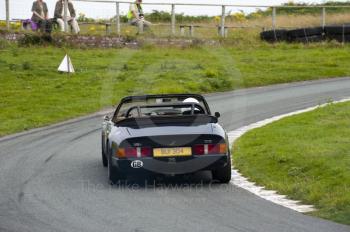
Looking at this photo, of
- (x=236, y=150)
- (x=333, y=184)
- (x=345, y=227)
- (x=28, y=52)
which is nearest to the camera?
(x=345, y=227)

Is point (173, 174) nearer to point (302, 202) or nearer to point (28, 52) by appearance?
point (302, 202)

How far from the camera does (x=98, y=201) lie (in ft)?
35.1

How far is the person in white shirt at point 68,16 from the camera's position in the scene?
33281 mm

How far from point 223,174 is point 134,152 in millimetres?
1276

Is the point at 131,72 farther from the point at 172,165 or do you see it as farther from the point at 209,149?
the point at 172,165

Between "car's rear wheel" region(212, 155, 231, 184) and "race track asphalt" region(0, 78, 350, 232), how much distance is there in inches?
6.6

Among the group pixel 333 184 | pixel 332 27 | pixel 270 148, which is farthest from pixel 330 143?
pixel 332 27

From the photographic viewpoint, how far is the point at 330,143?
14.0m

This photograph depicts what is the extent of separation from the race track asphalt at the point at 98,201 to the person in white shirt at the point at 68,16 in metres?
16.9

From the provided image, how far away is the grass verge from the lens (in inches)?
Result: 411

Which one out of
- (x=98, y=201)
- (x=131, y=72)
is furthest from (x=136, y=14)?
(x=98, y=201)

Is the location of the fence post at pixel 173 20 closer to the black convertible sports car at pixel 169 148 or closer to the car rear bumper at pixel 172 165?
the black convertible sports car at pixel 169 148

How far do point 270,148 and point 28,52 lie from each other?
18.8 metres

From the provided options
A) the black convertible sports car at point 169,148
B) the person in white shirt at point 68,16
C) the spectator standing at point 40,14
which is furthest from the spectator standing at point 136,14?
the black convertible sports car at point 169,148
